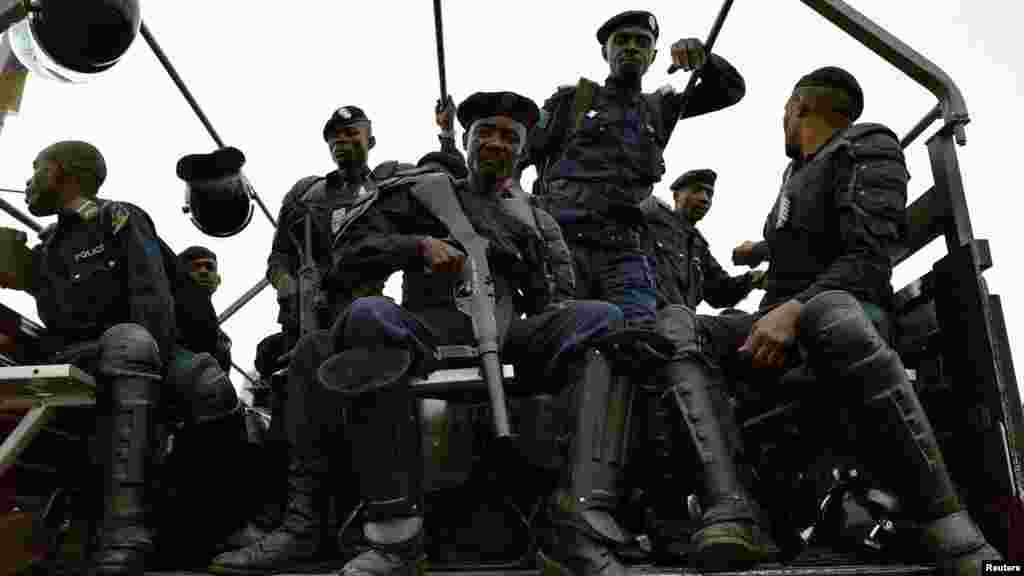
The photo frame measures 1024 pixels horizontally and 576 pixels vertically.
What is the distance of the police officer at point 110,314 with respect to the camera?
2.68 m

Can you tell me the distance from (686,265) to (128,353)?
2.95m

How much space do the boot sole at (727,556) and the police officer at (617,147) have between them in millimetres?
1698

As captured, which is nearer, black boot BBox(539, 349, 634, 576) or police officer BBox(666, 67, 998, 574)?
black boot BBox(539, 349, 634, 576)

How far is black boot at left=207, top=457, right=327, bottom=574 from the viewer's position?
252 cm

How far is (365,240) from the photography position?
9.10 feet

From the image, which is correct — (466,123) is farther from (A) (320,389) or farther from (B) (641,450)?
(B) (641,450)

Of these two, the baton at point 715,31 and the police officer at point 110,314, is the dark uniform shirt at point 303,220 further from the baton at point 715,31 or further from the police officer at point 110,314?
the baton at point 715,31

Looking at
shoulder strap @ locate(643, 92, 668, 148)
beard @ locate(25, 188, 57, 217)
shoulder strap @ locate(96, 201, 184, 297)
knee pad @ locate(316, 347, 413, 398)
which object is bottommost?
knee pad @ locate(316, 347, 413, 398)

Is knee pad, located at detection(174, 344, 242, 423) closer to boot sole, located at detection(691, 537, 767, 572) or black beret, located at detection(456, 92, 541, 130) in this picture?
black beret, located at detection(456, 92, 541, 130)

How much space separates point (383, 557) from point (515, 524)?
628 mm

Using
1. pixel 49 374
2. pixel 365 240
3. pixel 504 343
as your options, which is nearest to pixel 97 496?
pixel 49 374

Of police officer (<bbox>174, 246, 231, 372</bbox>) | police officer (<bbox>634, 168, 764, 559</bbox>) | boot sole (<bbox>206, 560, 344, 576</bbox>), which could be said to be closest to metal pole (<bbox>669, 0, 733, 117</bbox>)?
police officer (<bbox>634, 168, 764, 559</bbox>)

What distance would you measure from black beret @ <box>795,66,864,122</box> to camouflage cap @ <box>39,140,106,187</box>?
2462 mm

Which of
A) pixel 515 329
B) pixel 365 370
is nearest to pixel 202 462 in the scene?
pixel 365 370
